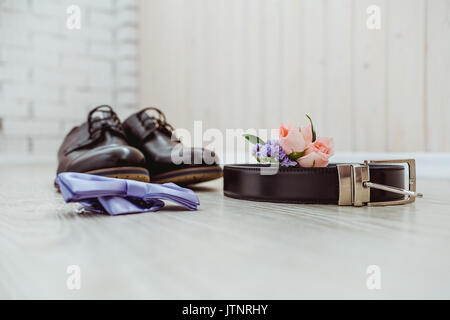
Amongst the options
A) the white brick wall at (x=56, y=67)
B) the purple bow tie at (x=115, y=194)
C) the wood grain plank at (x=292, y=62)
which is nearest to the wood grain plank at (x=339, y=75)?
the wood grain plank at (x=292, y=62)

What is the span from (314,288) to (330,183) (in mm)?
513

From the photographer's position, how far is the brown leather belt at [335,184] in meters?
0.82

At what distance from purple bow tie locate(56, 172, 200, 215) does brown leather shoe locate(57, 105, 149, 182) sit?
289 mm

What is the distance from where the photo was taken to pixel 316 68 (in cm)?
197

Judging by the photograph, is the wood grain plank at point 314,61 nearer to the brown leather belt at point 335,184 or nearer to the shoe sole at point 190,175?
the shoe sole at point 190,175

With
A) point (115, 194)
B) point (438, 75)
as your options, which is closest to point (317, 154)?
point (115, 194)

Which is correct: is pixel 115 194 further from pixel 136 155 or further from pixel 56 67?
pixel 56 67

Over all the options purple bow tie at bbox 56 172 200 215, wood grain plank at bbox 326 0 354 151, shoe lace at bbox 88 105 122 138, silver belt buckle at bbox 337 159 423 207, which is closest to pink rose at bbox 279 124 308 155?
silver belt buckle at bbox 337 159 423 207

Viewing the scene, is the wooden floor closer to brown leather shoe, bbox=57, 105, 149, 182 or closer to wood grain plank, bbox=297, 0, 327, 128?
brown leather shoe, bbox=57, 105, 149, 182

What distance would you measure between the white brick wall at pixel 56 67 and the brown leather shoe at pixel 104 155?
199cm

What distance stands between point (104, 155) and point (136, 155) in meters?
0.09

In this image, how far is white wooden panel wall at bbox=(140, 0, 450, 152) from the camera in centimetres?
159

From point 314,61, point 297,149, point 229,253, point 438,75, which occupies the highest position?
point 314,61
